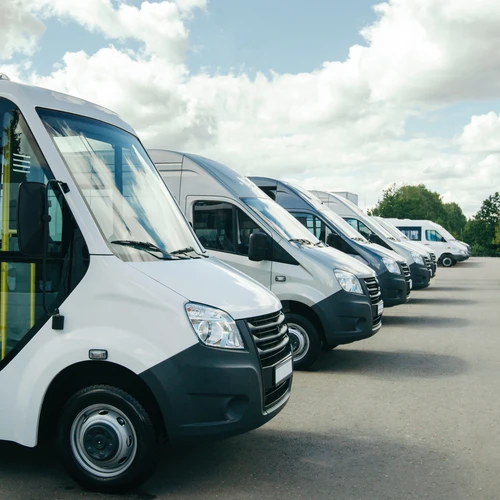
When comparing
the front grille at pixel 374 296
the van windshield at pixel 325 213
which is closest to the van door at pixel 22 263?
the front grille at pixel 374 296

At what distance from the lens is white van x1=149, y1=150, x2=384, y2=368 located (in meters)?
9.27

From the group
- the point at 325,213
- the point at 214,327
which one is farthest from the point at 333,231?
the point at 214,327

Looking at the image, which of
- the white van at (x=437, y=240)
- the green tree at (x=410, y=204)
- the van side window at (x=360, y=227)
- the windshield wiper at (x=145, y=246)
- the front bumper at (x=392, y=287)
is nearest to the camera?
the windshield wiper at (x=145, y=246)

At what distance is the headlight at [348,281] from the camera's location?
30.7ft

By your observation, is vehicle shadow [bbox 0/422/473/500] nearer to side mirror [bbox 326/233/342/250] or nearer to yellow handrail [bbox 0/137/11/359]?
yellow handrail [bbox 0/137/11/359]

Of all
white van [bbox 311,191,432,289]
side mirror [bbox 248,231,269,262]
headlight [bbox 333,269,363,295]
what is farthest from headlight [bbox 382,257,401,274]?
side mirror [bbox 248,231,269,262]

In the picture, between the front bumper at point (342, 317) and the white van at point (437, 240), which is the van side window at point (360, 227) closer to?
the front bumper at point (342, 317)

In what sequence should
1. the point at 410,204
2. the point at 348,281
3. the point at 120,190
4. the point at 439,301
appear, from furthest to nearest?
1. the point at 410,204
2. the point at 439,301
3. the point at 348,281
4. the point at 120,190

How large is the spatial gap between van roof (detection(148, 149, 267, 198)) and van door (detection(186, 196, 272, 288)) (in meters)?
0.23

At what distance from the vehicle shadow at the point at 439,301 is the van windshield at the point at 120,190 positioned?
46.9 ft

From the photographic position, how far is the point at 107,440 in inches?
191

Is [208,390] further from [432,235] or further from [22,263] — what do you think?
[432,235]

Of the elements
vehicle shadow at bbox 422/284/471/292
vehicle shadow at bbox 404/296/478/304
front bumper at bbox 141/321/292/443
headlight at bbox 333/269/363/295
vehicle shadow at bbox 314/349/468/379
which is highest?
headlight at bbox 333/269/363/295

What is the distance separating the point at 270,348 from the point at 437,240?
3859 centimetres
